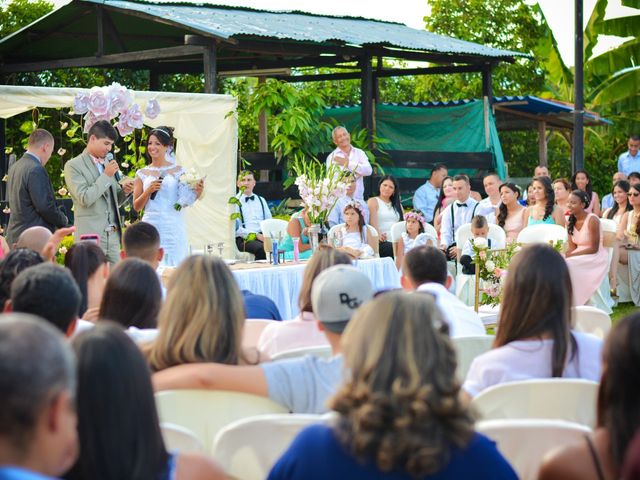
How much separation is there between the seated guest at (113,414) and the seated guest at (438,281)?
3.19 metres

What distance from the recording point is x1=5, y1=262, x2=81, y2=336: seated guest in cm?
364

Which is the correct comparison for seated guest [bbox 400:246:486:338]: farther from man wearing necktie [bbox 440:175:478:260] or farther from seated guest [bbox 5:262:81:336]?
man wearing necktie [bbox 440:175:478:260]

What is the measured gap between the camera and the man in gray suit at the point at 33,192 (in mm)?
8188

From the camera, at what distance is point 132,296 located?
14.1 ft

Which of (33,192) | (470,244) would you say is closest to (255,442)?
(33,192)

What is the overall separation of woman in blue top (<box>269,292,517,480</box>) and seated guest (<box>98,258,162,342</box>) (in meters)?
2.03

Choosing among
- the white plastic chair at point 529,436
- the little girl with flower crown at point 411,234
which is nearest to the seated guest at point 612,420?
the white plastic chair at point 529,436

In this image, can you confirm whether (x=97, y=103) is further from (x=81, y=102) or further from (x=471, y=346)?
(x=471, y=346)

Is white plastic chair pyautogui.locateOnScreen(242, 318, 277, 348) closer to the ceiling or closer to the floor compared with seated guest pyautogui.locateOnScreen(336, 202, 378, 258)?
closer to the floor

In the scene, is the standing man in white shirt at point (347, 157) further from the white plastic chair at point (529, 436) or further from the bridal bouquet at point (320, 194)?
the white plastic chair at point (529, 436)

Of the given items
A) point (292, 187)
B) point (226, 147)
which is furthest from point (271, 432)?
point (292, 187)

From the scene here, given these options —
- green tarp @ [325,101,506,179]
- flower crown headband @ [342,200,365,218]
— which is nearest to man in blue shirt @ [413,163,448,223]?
green tarp @ [325,101,506,179]

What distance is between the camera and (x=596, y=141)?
30.3 m

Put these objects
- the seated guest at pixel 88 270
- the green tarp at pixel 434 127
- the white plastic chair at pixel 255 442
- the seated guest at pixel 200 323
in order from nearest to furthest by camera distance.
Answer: the white plastic chair at pixel 255 442 → the seated guest at pixel 200 323 → the seated guest at pixel 88 270 → the green tarp at pixel 434 127
